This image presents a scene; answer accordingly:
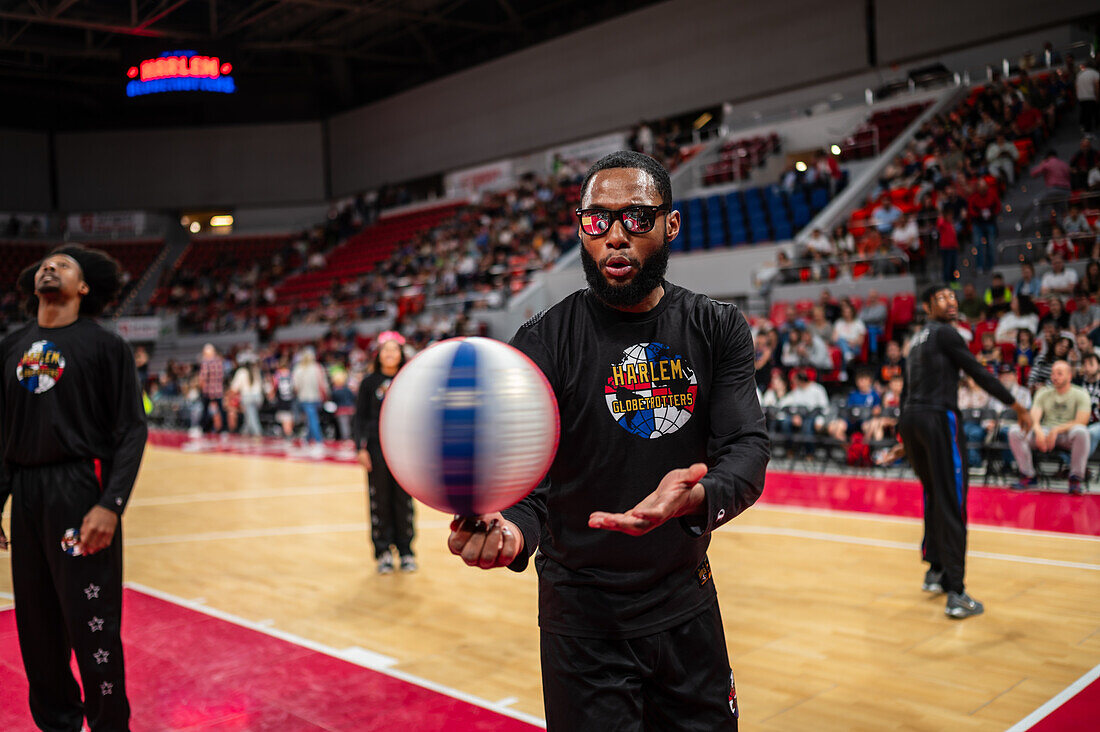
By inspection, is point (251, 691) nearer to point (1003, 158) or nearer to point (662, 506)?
point (662, 506)

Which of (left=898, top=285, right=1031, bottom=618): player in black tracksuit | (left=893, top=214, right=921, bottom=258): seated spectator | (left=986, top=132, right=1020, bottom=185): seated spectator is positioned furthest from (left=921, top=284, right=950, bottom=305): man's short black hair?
(left=986, top=132, right=1020, bottom=185): seated spectator

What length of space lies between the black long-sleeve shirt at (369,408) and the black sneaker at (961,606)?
4074 mm

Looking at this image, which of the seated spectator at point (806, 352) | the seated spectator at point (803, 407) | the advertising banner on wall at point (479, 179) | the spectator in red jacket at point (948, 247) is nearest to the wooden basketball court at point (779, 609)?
the seated spectator at point (803, 407)

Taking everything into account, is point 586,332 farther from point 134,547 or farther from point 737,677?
point 134,547

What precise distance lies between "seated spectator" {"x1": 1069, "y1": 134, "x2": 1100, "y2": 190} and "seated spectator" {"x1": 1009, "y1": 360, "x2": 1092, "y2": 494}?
485cm

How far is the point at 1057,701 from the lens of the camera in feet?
12.9

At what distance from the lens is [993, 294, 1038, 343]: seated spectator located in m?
10.4

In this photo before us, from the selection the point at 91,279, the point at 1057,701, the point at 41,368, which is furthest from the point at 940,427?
the point at 41,368

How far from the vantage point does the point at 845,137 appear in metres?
17.9

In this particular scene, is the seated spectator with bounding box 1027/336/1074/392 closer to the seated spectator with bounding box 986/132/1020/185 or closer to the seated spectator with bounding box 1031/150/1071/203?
the seated spectator with bounding box 1031/150/1071/203

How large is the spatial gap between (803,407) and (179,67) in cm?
1313

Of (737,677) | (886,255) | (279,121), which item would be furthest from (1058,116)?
(279,121)

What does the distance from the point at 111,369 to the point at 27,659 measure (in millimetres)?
1180

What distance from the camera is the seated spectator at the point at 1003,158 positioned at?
45.2ft
